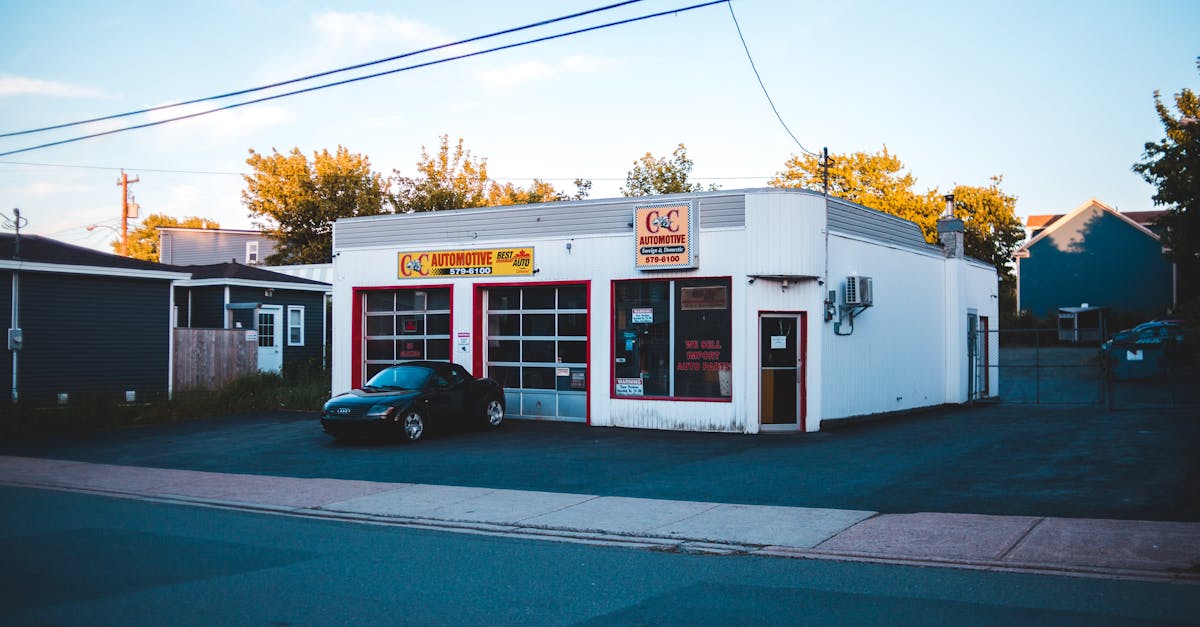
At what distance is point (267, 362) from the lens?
3341 centimetres

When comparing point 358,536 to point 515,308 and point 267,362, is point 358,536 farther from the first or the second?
point 267,362

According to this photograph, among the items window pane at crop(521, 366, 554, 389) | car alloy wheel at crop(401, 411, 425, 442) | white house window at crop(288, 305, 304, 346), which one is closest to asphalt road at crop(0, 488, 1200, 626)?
car alloy wheel at crop(401, 411, 425, 442)

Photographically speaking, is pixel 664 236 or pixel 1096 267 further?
pixel 1096 267

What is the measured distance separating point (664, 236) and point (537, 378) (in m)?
4.57

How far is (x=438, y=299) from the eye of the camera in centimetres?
2289

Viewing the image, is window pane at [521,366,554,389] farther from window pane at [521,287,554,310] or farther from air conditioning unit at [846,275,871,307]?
air conditioning unit at [846,275,871,307]

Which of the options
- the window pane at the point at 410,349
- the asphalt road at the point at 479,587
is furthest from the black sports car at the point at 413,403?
the asphalt road at the point at 479,587

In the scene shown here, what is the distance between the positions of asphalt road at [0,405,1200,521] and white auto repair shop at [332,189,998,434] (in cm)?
85

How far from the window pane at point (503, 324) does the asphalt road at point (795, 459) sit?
2.16m

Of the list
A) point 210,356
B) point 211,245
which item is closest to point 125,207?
point 211,245

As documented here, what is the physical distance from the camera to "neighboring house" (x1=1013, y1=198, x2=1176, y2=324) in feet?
167

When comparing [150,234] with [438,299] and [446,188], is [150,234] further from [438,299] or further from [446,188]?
[438,299]

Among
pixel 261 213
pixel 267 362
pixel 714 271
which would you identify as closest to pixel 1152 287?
pixel 714 271

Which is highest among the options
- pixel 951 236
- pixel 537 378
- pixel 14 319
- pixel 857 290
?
pixel 951 236
